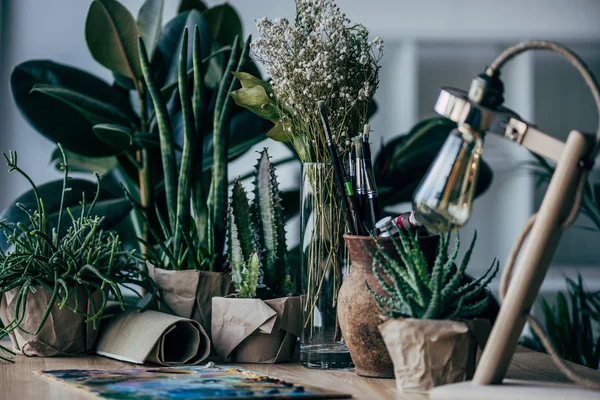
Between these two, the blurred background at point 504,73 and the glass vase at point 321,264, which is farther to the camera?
the blurred background at point 504,73

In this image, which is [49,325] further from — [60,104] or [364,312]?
[60,104]

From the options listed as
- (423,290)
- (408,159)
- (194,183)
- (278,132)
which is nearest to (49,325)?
(194,183)

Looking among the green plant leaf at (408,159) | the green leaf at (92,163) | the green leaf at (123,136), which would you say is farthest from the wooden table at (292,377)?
the green leaf at (92,163)

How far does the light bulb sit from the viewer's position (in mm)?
656

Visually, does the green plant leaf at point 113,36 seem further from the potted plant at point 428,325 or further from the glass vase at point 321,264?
the potted plant at point 428,325

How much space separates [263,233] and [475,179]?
458 millimetres

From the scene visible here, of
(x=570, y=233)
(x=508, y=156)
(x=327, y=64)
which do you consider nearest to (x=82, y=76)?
(x=327, y=64)

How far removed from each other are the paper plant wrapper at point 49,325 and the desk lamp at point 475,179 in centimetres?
56

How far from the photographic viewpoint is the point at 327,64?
38.8 inches

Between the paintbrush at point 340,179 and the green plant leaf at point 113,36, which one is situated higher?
the green plant leaf at point 113,36

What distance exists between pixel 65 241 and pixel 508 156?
101 inches

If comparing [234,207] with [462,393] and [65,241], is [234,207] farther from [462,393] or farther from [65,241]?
[462,393]

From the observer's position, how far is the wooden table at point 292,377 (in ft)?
2.56

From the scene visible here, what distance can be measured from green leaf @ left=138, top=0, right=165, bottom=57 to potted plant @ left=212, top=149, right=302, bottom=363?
0.55 meters
